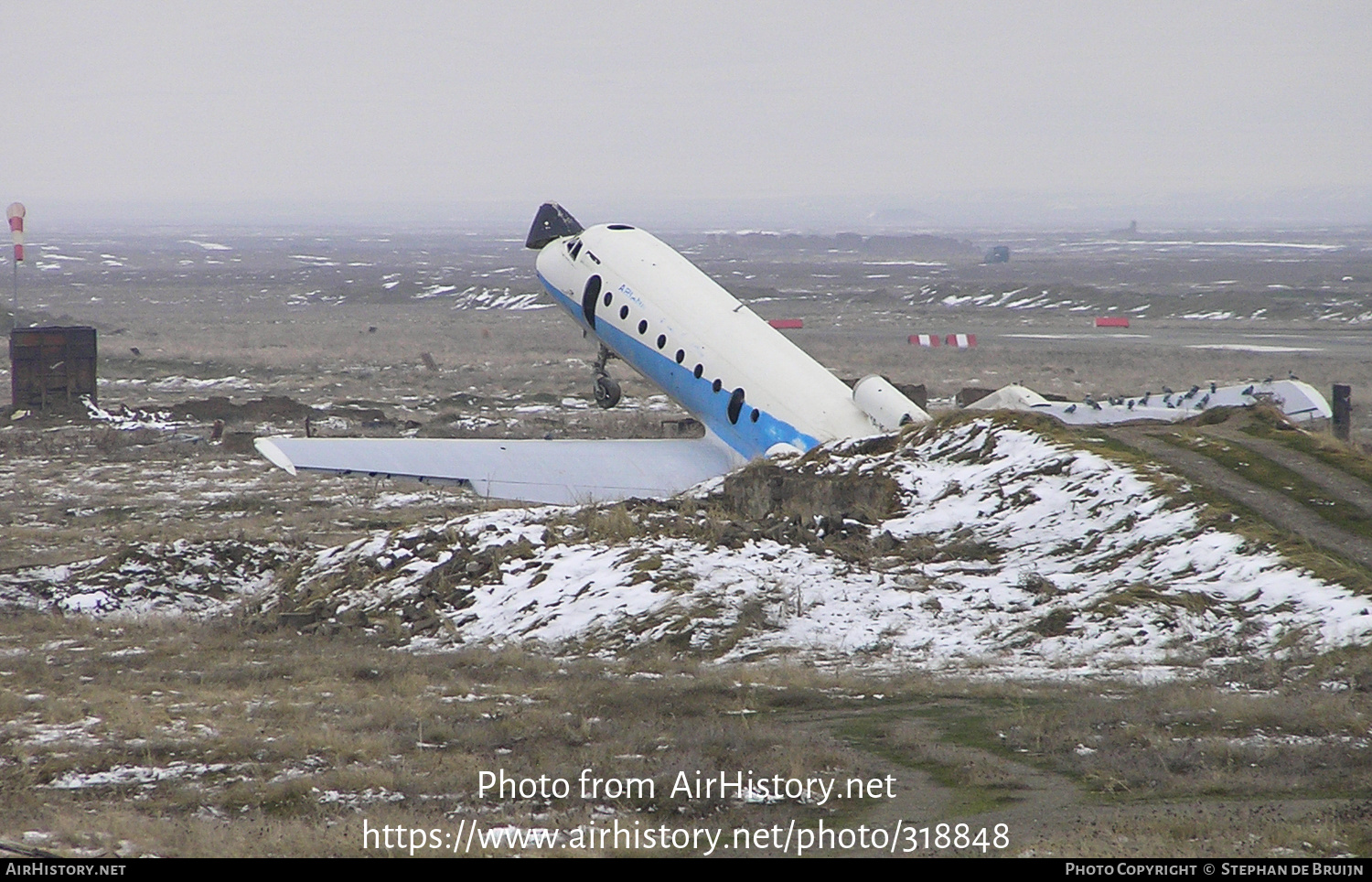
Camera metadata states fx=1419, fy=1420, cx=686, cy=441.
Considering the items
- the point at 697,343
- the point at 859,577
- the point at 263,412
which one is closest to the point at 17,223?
the point at 263,412

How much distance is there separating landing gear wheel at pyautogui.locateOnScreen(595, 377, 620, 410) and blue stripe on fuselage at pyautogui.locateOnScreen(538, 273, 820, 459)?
1.08m

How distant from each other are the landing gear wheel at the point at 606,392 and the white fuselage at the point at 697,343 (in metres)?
1.20

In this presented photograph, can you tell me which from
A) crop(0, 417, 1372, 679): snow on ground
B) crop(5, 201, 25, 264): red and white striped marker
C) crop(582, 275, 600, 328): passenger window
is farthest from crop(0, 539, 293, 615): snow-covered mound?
crop(5, 201, 25, 264): red and white striped marker

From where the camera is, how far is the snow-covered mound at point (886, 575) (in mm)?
14945

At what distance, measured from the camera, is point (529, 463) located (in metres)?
25.0

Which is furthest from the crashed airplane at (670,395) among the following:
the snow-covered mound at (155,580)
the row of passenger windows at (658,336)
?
the snow-covered mound at (155,580)

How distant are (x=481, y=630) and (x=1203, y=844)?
10.00 metres

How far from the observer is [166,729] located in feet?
41.8

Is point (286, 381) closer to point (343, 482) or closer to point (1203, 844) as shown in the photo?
point (343, 482)

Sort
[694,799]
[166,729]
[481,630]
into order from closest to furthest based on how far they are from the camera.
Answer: [694,799]
[166,729]
[481,630]

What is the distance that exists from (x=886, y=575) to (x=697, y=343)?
1068cm

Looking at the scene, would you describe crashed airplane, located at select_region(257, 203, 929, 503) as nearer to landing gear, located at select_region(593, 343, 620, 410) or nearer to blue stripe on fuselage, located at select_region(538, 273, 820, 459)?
blue stripe on fuselage, located at select_region(538, 273, 820, 459)

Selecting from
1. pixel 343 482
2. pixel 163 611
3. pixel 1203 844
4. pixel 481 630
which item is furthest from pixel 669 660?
pixel 343 482

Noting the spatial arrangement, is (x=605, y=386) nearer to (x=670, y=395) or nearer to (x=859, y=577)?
(x=670, y=395)
